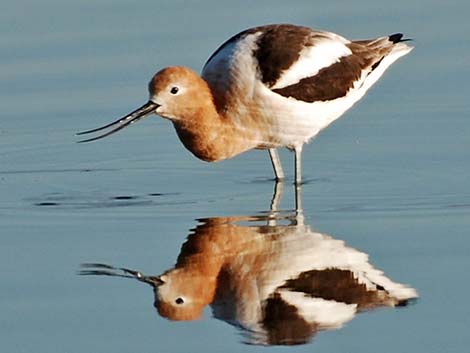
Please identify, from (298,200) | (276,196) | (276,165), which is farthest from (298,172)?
(298,200)

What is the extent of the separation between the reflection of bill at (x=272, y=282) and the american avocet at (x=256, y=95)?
1.26 m

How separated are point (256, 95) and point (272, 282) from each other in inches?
97.9

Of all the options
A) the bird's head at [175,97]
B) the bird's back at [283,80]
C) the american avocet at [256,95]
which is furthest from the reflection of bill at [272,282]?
the bird's back at [283,80]

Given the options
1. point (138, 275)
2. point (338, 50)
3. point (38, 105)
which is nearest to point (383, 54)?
point (338, 50)

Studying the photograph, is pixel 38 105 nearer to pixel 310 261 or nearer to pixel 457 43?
pixel 457 43

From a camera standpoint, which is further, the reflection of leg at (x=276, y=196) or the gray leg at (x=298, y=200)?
the reflection of leg at (x=276, y=196)

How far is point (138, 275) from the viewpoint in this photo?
26.8ft

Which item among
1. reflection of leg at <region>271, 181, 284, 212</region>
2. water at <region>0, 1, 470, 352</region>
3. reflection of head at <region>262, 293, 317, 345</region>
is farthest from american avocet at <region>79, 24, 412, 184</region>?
reflection of head at <region>262, 293, 317, 345</region>

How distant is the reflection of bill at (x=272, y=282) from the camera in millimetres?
7406

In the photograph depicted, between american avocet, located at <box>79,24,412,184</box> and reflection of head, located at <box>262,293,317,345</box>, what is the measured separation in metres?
2.60

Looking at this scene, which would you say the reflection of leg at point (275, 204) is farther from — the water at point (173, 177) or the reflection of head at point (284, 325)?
the reflection of head at point (284, 325)

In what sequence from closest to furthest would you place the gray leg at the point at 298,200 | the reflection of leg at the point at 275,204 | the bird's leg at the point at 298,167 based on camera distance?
1. the reflection of leg at the point at 275,204
2. the gray leg at the point at 298,200
3. the bird's leg at the point at 298,167

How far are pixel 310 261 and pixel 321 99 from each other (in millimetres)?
2509

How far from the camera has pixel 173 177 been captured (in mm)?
10727
